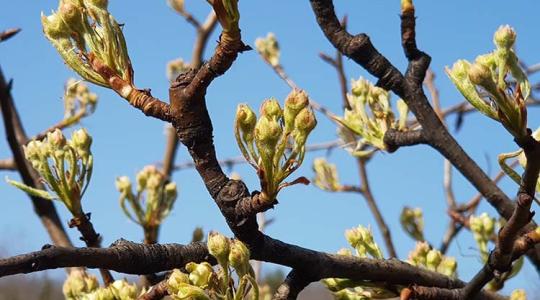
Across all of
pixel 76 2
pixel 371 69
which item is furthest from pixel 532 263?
pixel 76 2

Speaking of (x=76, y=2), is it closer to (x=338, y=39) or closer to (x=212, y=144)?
(x=212, y=144)

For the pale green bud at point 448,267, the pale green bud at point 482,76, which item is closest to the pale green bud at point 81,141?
the pale green bud at point 448,267

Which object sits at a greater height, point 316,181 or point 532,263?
point 316,181

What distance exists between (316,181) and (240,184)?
1.81 meters

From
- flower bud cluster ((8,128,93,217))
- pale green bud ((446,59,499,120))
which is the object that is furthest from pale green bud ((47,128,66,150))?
pale green bud ((446,59,499,120))

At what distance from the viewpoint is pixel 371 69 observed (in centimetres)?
187

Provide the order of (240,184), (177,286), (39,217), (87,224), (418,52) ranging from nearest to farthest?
(177,286) → (240,184) → (87,224) → (418,52) → (39,217)

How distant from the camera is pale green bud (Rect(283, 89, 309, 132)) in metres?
1.15

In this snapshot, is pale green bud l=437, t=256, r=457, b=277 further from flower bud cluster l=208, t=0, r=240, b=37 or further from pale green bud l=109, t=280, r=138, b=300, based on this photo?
flower bud cluster l=208, t=0, r=240, b=37

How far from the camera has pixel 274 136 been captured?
44.5 inches

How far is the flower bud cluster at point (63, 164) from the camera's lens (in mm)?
1788

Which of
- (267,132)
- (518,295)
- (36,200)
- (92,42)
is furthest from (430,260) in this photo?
(36,200)

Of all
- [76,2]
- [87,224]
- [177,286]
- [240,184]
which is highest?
[76,2]

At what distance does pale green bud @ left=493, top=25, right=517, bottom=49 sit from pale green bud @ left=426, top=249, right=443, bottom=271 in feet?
2.48
